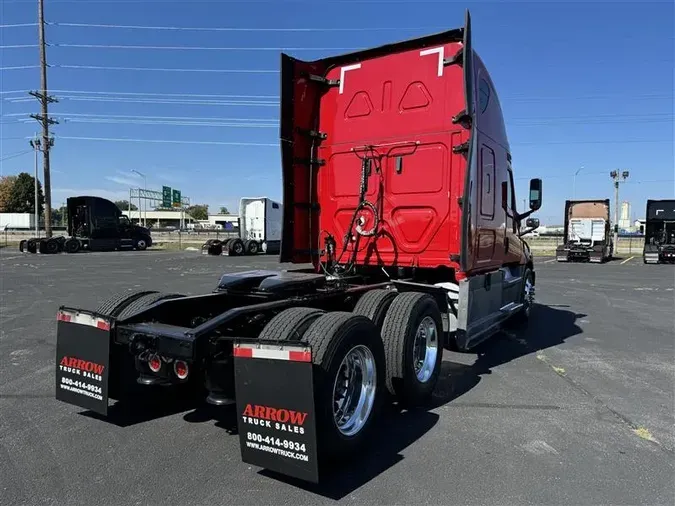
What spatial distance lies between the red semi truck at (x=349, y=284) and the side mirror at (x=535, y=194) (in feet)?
0.10

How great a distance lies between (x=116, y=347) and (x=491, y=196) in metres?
4.97

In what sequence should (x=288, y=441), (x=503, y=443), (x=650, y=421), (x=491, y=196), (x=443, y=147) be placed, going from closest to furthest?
(x=288, y=441), (x=503, y=443), (x=650, y=421), (x=443, y=147), (x=491, y=196)

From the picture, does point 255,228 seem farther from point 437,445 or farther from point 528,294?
point 437,445

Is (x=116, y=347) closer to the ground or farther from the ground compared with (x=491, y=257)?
closer to the ground

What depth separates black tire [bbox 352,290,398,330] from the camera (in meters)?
4.58

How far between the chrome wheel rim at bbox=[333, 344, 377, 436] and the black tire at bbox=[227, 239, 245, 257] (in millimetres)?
27773

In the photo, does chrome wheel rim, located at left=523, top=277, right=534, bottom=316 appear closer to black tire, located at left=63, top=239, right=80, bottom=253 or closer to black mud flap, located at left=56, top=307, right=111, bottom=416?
black mud flap, located at left=56, top=307, right=111, bottom=416

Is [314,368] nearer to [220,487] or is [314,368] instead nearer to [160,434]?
[220,487]

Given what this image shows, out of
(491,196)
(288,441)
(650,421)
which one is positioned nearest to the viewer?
(288,441)

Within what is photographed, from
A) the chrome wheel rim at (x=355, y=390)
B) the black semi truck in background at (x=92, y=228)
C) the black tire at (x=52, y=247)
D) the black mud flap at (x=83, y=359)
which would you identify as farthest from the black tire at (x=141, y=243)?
the chrome wheel rim at (x=355, y=390)

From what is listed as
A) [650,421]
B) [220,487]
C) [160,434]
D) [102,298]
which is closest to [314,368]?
[220,487]

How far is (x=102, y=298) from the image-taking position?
11.5 meters

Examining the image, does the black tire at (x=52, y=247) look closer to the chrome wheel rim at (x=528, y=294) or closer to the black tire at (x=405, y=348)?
the chrome wheel rim at (x=528, y=294)

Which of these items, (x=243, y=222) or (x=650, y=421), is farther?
(x=243, y=222)
